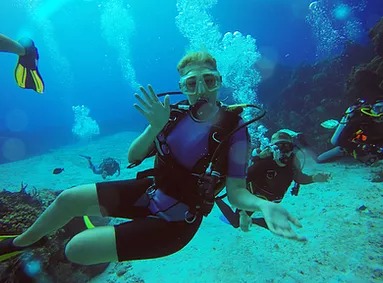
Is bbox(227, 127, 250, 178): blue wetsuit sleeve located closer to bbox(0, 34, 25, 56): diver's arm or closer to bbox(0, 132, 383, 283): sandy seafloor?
bbox(0, 34, 25, 56): diver's arm

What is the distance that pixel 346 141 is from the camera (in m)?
6.00

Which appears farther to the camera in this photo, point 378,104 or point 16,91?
point 16,91

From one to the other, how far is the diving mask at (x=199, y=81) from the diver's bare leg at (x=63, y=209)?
1408mm

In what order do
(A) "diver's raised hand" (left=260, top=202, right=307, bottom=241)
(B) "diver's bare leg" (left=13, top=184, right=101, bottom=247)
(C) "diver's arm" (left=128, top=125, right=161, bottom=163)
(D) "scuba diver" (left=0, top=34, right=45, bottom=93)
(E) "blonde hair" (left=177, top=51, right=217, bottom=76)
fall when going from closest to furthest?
1. (A) "diver's raised hand" (left=260, top=202, right=307, bottom=241)
2. (B) "diver's bare leg" (left=13, top=184, right=101, bottom=247)
3. (C) "diver's arm" (left=128, top=125, right=161, bottom=163)
4. (E) "blonde hair" (left=177, top=51, right=217, bottom=76)
5. (D) "scuba diver" (left=0, top=34, right=45, bottom=93)

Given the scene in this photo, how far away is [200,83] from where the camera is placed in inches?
116

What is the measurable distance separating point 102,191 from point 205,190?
1.04 m

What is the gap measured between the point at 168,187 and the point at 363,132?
477cm

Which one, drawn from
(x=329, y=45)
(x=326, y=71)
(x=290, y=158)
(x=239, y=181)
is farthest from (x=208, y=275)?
(x=329, y=45)

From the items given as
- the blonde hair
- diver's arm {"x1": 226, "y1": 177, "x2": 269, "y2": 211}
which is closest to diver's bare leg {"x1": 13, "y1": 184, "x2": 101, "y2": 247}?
diver's arm {"x1": 226, "y1": 177, "x2": 269, "y2": 211}

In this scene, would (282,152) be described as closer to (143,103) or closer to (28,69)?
(143,103)

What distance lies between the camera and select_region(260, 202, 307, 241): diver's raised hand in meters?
1.76

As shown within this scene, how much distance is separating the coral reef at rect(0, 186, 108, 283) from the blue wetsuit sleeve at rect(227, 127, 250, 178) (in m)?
3.92

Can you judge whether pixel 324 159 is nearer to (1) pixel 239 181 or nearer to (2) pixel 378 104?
(2) pixel 378 104

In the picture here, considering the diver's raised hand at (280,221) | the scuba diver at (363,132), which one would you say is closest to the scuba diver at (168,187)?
the diver's raised hand at (280,221)
